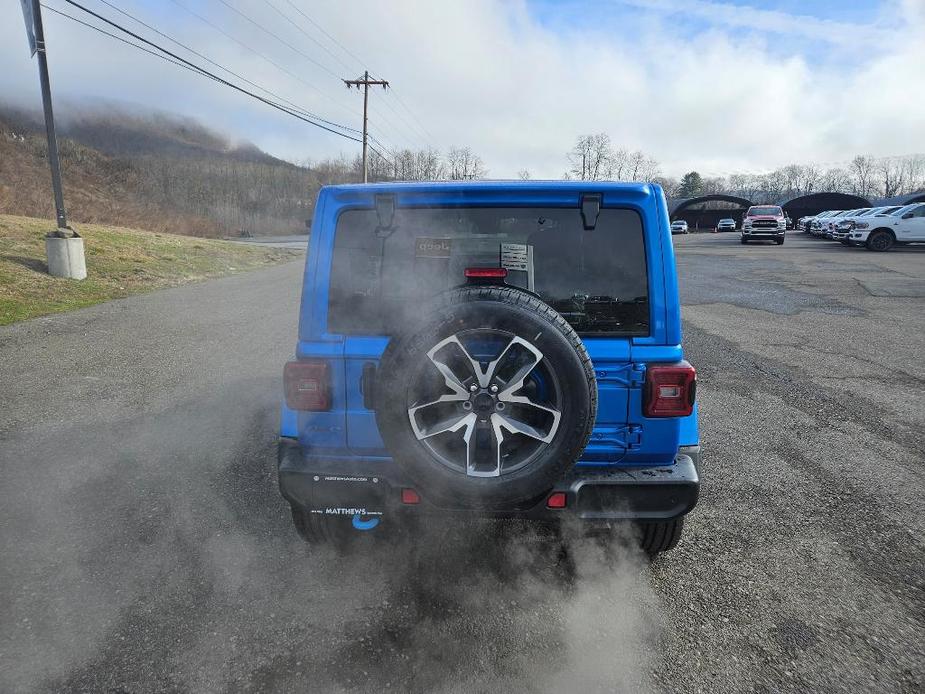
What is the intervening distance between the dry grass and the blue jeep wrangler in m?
Answer: 8.89

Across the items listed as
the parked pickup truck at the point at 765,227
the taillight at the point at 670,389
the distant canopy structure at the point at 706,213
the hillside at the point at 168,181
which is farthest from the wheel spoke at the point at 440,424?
the distant canopy structure at the point at 706,213

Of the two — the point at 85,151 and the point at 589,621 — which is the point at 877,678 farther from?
the point at 85,151

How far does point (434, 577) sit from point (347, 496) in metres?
0.64

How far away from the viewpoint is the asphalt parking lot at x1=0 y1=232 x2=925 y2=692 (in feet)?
7.18

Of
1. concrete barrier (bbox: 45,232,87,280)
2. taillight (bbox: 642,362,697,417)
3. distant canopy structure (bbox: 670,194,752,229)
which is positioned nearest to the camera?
taillight (bbox: 642,362,697,417)

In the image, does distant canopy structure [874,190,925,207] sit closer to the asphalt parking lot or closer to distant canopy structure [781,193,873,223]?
distant canopy structure [781,193,873,223]

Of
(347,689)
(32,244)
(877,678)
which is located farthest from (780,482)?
(32,244)

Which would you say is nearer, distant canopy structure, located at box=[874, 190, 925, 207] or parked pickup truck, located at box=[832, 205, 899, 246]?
parked pickup truck, located at box=[832, 205, 899, 246]

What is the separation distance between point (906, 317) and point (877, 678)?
10.7 meters

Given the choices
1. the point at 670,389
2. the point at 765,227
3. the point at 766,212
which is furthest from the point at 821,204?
the point at 670,389

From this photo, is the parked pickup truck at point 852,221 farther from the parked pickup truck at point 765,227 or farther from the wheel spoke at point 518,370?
the wheel spoke at point 518,370

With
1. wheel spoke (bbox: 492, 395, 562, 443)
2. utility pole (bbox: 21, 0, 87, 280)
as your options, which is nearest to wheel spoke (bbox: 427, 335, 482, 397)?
wheel spoke (bbox: 492, 395, 562, 443)

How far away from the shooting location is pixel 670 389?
8.16ft

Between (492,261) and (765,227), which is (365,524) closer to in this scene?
(492,261)
